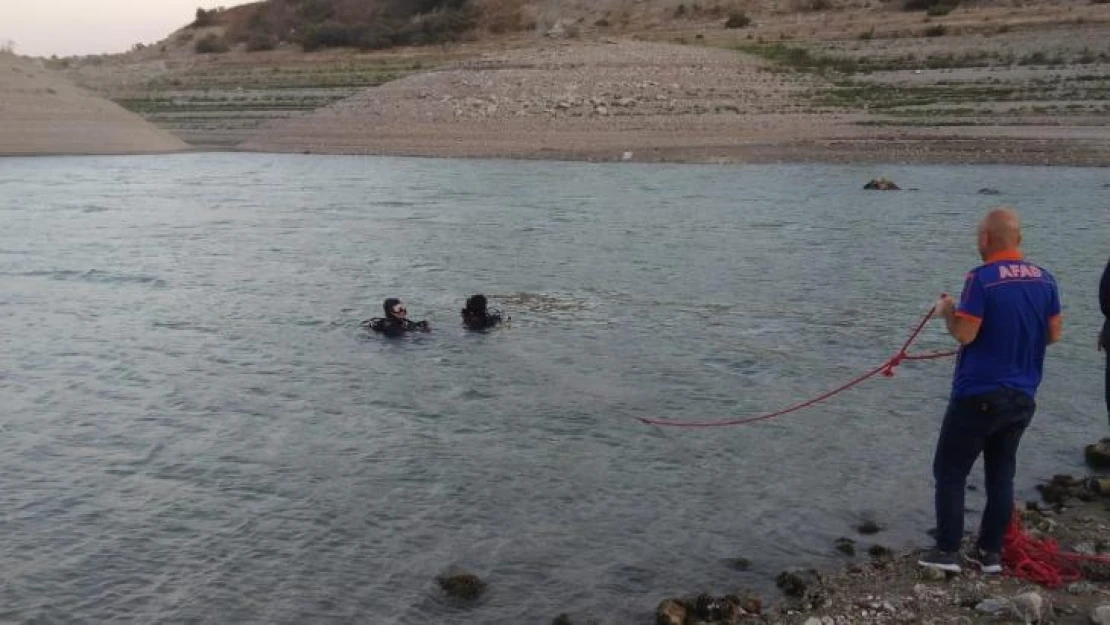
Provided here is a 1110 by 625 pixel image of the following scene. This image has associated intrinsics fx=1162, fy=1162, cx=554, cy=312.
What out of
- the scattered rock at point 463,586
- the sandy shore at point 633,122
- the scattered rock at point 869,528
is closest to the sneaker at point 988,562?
the scattered rock at point 869,528

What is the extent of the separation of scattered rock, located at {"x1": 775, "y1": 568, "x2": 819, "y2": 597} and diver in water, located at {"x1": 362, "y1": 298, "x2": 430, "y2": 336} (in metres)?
7.87

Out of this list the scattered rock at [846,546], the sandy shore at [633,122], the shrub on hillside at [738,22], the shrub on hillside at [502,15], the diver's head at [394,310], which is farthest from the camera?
the shrub on hillside at [502,15]

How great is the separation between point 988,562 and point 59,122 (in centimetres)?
4713

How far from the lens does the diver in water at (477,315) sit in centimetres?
1464

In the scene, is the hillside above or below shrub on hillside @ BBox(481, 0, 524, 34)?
below

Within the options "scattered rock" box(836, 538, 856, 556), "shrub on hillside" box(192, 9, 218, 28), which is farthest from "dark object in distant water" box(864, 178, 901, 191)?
"shrub on hillside" box(192, 9, 218, 28)

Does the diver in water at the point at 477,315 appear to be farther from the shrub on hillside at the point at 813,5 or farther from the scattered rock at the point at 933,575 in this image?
the shrub on hillside at the point at 813,5

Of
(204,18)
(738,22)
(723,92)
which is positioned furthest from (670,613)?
(204,18)

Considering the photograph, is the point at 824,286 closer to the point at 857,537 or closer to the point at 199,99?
the point at 857,537

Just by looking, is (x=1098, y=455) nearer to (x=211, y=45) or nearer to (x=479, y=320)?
(x=479, y=320)

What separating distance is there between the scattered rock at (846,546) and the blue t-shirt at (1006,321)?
1.48 m

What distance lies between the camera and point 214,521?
870cm

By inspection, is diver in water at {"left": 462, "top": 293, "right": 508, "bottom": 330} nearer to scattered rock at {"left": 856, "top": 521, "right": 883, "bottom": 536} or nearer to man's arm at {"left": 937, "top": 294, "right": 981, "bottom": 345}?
scattered rock at {"left": 856, "top": 521, "right": 883, "bottom": 536}

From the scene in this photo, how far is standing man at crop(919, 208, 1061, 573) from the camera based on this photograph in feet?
22.3
